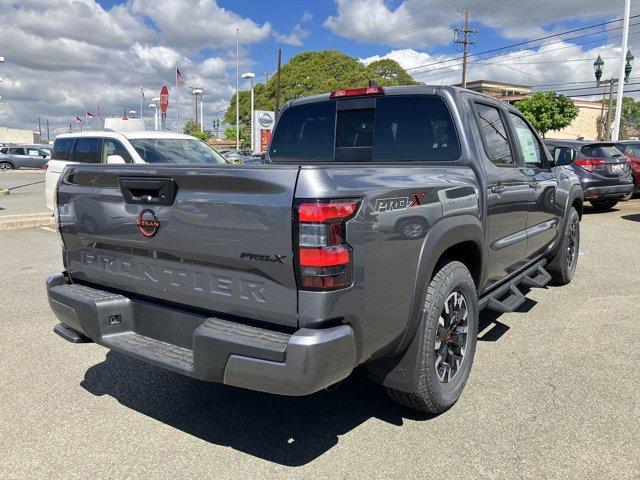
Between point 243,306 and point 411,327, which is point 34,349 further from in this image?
point 411,327

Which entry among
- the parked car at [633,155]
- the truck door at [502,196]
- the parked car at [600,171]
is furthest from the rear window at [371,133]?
the parked car at [633,155]

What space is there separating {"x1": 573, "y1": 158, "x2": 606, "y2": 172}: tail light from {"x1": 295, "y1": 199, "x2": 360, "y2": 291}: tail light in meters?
10.9

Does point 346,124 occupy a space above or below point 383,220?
above

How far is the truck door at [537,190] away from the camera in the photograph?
14.5 ft

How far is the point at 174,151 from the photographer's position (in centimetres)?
977

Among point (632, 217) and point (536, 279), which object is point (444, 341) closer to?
point (536, 279)

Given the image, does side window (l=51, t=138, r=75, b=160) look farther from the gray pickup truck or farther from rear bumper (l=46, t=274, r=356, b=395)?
rear bumper (l=46, t=274, r=356, b=395)

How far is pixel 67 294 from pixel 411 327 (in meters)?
1.92

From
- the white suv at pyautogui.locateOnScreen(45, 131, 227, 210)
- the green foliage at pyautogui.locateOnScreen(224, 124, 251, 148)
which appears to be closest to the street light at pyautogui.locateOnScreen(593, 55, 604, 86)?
the white suv at pyautogui.locateOnScreen(45, 131, 227, 210)

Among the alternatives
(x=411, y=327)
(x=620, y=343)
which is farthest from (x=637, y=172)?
(x=411, y=327)

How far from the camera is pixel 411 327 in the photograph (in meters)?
2.66

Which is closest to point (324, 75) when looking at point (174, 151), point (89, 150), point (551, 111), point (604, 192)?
point (551, 111)

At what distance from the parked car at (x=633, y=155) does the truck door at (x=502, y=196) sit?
11062 mm

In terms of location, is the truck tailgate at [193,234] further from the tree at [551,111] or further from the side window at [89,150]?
the tree at [551,111]
